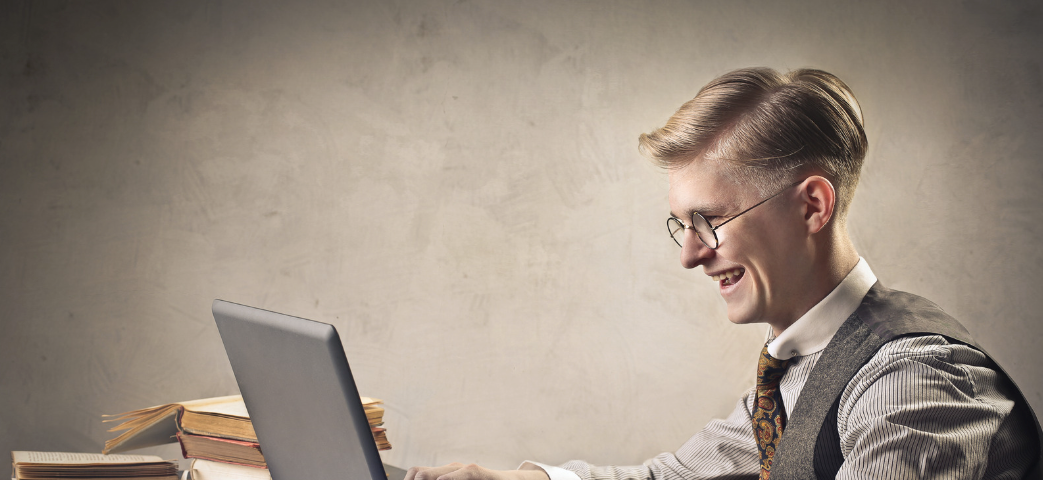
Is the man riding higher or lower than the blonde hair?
lower

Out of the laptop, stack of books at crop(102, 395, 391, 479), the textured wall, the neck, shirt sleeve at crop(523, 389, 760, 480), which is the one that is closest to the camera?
the laptop

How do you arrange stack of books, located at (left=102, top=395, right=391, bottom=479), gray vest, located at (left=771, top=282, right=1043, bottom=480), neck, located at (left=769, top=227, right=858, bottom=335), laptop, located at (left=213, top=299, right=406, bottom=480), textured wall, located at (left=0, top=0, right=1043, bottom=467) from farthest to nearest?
1. textured wall, located at (left=0, top=0, right=1043, bottom=467)
2. stack of books, located at (left=102, top=395, right=391, bottom=479)
3. neck, located at (left=769, top=227, right=858, bottom=335)
4. gray vest, located at (left=771, top=282, right=1043, bottom=480)
5. laptop, located at (left=213, top=299, right=406, bottom=480)

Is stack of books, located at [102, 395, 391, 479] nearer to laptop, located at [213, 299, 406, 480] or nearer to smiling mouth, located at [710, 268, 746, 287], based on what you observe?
laptop, located at [213, 299, 406, 480]

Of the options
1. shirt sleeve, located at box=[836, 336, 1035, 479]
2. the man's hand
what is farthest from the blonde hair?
the man's hand

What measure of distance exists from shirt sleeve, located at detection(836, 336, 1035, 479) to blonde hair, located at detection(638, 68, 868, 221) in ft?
0.78

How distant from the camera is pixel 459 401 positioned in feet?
5.13

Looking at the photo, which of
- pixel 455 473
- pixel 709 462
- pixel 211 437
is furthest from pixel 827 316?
pixel 211 437

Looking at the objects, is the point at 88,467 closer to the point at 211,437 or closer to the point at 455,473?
the point at 211,437

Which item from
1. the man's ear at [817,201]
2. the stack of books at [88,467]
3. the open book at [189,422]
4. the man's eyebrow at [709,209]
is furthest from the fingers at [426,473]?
the man's ear at [817,201]

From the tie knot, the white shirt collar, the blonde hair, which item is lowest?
the tie knot

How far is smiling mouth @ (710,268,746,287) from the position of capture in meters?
0.99

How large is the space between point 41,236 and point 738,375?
1.59m

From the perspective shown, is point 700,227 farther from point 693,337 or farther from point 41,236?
point 41,236

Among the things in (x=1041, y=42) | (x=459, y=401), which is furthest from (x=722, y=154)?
(x=1041, y=42)
